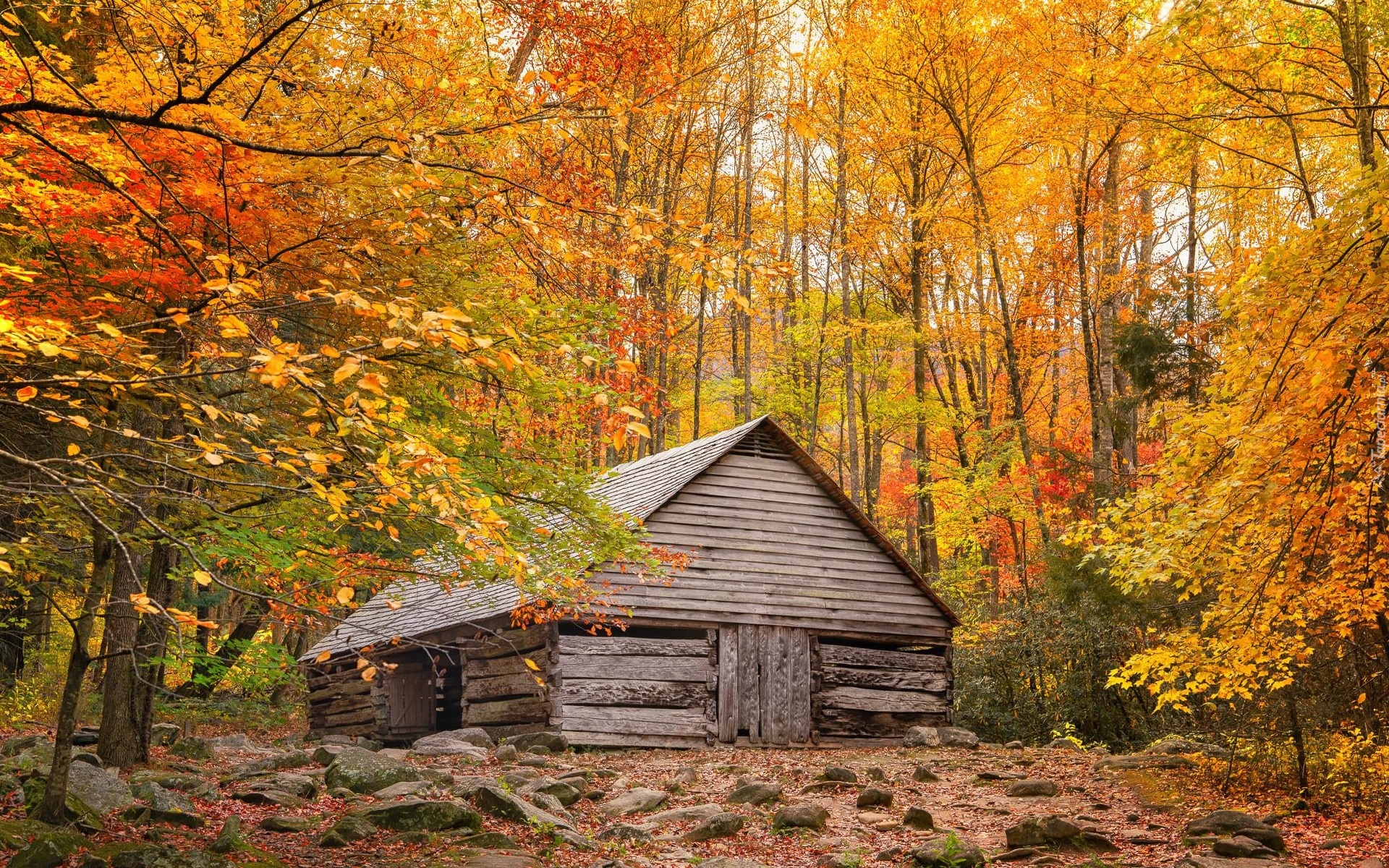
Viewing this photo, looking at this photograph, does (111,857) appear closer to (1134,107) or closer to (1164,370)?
(1134,107)

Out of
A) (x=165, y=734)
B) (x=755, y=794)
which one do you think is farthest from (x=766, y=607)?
(x=165, y=734)

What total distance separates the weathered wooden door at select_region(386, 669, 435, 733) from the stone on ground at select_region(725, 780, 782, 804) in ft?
37.4

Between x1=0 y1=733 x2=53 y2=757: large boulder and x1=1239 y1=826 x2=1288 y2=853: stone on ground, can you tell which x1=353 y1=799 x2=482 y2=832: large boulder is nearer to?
x1=0 y1=733 x2=53 y2=757: large boulder

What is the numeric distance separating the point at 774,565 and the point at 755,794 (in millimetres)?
6863

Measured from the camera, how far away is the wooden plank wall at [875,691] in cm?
1791

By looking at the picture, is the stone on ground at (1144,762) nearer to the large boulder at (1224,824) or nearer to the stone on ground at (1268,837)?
the large boulder at (1224,824)

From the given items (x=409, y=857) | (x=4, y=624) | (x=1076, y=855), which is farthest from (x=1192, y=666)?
(x=4, y=624)

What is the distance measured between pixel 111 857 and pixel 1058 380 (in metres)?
30.3

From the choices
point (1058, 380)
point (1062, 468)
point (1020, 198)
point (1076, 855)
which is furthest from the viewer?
point (1058, 380)

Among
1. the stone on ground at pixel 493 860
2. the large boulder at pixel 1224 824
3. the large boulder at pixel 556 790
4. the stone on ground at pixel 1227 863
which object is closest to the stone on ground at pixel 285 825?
the stone on ground at pixel 493 860

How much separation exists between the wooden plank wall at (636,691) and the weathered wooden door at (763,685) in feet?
0.96

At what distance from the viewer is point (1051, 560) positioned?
18844 millimetres

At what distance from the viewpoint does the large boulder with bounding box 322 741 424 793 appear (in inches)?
427

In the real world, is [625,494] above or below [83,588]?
above
